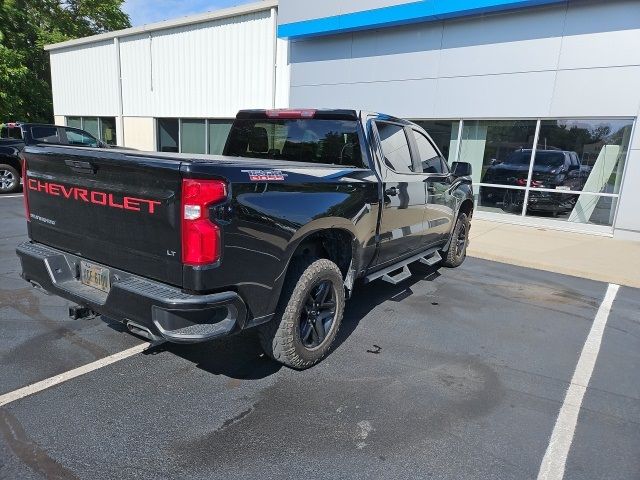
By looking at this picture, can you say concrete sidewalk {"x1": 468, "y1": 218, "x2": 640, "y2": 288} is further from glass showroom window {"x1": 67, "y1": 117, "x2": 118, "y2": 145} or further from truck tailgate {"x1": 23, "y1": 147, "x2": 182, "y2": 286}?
glass showroom window {"x1": 67, "y1": 117, "x2": 118, "y2": 145}

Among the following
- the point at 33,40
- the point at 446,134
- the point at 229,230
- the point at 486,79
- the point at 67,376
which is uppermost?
the point at 33,40

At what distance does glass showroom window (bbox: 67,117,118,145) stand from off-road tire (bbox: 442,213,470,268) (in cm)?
1703

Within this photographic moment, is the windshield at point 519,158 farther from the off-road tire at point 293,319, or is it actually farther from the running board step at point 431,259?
the off-road tire at point 293,319

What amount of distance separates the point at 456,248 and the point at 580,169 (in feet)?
16.1

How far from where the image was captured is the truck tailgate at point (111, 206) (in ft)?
8.10

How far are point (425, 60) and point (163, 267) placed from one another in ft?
33.1

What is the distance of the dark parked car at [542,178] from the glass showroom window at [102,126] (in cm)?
1592

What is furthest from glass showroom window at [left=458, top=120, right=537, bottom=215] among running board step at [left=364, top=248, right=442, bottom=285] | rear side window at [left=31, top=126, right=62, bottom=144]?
rear side window at [left=31, top=126, right=62, bottom=144]

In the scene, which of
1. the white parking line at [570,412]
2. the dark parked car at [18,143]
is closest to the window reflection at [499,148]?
the white parking line at [570,412]

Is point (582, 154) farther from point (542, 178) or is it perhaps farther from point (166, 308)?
point (166, 308)

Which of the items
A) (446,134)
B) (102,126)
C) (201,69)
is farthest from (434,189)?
(102,126)

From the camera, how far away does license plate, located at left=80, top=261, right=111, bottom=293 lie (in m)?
2.83

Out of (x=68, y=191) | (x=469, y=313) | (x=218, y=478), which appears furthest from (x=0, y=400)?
(x=469, y=313)

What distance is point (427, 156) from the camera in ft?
16.9
